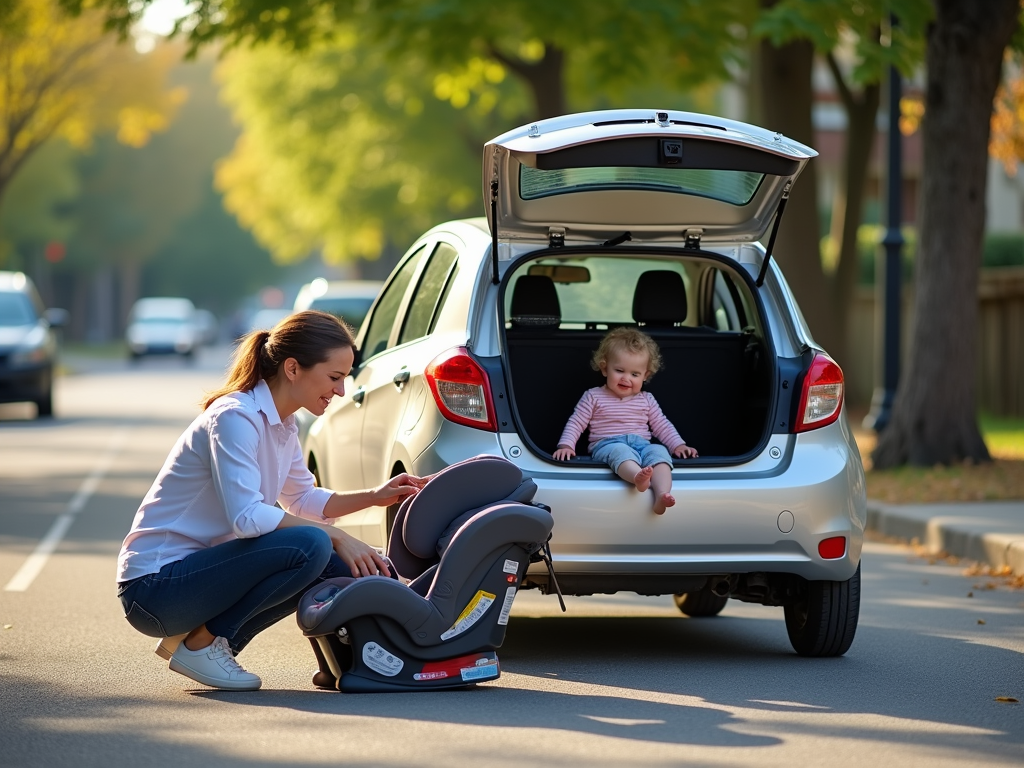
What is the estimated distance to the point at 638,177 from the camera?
7.02 meters

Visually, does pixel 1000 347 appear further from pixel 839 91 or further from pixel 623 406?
pixel 623 406

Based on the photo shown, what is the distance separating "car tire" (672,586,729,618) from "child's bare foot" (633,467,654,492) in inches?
72.3

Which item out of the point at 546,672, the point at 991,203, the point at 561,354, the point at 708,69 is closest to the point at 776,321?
the point at 561,354

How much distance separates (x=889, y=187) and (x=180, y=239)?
72.5 m

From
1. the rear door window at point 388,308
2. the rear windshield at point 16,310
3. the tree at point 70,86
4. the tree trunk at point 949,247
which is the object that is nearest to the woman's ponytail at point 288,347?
the rear door window at point 388,308

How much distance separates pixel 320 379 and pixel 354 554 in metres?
0.62

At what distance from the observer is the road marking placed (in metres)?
9.32

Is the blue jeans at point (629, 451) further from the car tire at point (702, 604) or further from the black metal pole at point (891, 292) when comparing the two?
the black metal pole at point (891, 292)

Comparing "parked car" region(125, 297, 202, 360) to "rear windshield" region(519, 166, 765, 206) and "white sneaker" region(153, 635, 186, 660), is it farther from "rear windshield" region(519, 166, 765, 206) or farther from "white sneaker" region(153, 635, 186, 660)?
"white sneaker" region(153, 635, 186, 660)

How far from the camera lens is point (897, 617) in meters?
8.42

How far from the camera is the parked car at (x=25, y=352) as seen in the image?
2261 cm

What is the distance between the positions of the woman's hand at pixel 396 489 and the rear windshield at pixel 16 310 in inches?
712

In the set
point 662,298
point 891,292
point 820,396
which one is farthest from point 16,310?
point 820,396

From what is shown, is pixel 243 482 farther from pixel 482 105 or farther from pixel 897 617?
pixel 482 105
